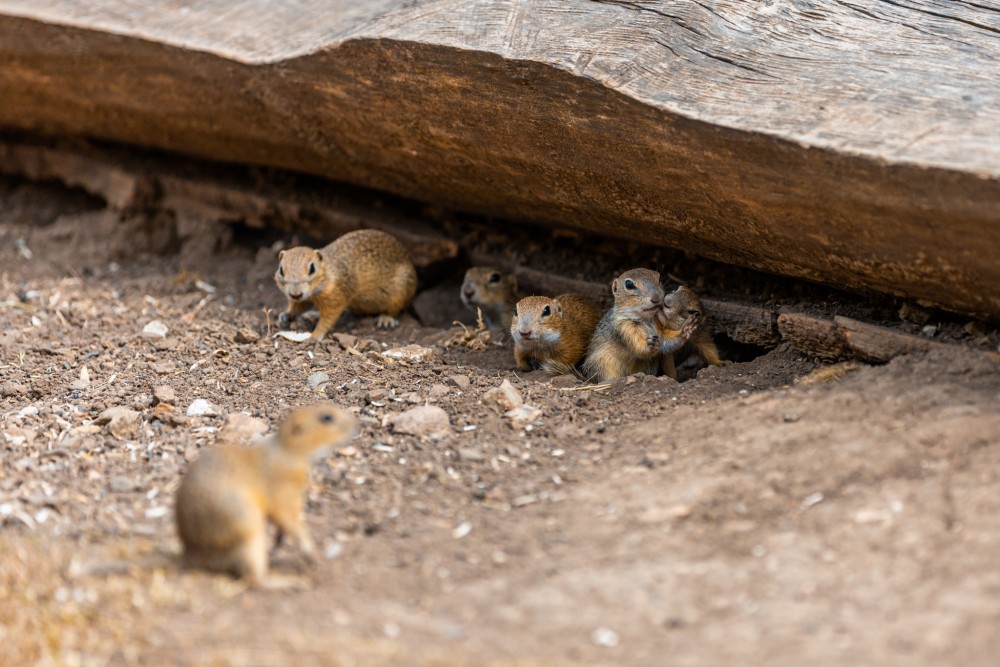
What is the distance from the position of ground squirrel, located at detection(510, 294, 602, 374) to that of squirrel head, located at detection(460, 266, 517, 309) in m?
0.58

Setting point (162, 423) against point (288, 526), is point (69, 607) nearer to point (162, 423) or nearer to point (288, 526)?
point (288, 526)

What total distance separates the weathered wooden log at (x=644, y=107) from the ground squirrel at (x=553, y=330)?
567 millimetres

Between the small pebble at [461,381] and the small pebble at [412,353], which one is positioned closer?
the small pebble at [461,381]

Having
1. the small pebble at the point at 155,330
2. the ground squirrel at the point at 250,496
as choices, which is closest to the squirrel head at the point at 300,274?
the small pebble at the point at 155,330

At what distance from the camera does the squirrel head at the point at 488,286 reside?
719cm

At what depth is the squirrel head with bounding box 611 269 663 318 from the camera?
612cm

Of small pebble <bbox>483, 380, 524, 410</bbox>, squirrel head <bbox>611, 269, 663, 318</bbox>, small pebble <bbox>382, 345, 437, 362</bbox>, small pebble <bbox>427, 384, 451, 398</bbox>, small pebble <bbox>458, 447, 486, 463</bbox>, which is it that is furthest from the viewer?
small pebble <bbox>382, 345, 437, 362</bbox>

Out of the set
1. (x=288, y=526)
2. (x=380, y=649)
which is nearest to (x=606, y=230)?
(x=288, y=526)

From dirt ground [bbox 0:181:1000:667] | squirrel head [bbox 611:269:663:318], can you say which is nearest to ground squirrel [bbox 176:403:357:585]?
dirt ground [bbox 0:181:1000:667]

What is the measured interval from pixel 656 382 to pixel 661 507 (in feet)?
5.59

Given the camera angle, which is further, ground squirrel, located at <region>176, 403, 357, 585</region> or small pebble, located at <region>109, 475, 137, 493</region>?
small pebble, located at <region>109, 475, 137, 493</region>

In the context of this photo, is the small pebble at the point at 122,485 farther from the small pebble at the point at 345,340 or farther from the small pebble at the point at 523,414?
the small pebble at the point at 345,340

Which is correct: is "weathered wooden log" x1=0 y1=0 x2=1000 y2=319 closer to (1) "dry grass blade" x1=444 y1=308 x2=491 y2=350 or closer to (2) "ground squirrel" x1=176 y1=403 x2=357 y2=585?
(1) "dry grass blade" x1=444 y1=308 x2=491 y2=350

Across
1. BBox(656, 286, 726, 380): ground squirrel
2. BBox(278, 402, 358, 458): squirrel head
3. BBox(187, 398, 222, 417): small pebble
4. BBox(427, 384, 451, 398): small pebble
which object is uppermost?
BBox(278, 402, 358, 458): squirrel head
